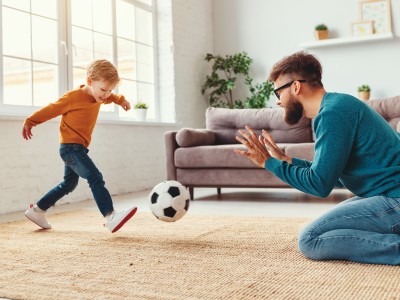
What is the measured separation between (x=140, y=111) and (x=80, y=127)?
2.46 metres

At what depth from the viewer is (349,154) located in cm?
176

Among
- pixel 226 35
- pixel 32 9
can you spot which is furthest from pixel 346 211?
pixel 226 35

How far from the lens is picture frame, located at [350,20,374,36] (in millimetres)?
5824

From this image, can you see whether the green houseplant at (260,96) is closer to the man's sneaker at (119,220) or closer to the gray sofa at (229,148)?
the gray sofa at (229,148)

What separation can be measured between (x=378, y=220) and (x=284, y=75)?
605 mm

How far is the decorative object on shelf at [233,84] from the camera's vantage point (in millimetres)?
6254

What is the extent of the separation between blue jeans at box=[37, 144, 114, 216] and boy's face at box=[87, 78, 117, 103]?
0.95ft

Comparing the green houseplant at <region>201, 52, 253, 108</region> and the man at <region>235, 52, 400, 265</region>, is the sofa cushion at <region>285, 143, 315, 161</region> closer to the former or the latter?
the man at <region>235, 52, 400, 265</region>

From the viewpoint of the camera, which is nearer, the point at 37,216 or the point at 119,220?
the point at 119,220

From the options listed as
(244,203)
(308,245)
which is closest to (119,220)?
(308,245)

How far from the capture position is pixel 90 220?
122 inches

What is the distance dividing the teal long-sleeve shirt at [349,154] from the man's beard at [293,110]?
93mm

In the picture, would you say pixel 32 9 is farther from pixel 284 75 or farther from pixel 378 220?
pixel 378 220

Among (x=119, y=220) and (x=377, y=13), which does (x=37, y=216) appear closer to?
(x=119, y=220)
